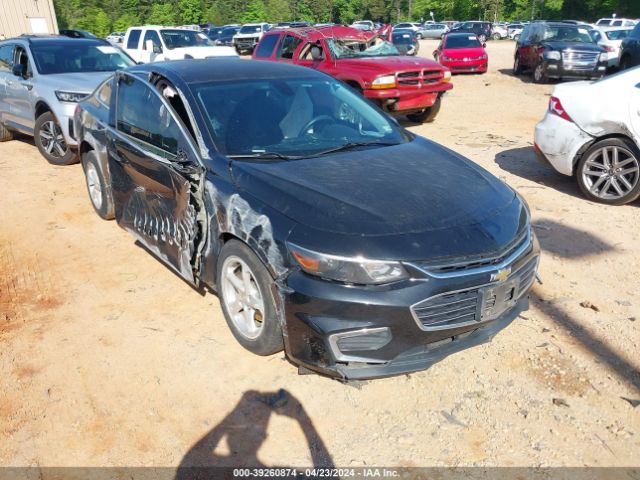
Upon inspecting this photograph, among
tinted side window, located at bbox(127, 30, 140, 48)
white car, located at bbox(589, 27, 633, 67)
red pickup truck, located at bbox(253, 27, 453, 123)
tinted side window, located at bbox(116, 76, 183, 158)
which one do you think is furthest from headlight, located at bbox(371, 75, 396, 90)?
tinted side window, located at bbox(127, 30, 140, 48)

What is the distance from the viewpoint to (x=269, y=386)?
3.17 metres

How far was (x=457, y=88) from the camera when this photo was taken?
15.9 metres

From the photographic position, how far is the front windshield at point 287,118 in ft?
12.0

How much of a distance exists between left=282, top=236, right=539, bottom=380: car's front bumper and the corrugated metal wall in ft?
81.5

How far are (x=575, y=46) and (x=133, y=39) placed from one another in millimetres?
12161

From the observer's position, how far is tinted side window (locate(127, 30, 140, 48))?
15359 millimetres

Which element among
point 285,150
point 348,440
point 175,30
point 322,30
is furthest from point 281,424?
point 175,30

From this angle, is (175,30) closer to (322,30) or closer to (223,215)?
(322,30)

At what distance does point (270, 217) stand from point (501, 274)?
1259 mm

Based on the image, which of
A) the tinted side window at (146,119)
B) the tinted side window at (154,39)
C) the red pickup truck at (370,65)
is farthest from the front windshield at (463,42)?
the tinted side window at (146,119)

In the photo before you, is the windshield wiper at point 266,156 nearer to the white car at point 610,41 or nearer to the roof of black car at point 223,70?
the roof of black car at point 223,70

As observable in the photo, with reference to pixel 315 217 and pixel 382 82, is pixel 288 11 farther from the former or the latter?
pixel 315 217

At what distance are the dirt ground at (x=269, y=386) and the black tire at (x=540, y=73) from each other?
1207 cm

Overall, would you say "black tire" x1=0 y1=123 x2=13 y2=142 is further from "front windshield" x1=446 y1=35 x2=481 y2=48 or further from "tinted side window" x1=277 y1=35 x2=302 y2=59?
"front windshield" x1=446 y1=35 x2=481 y2=48
